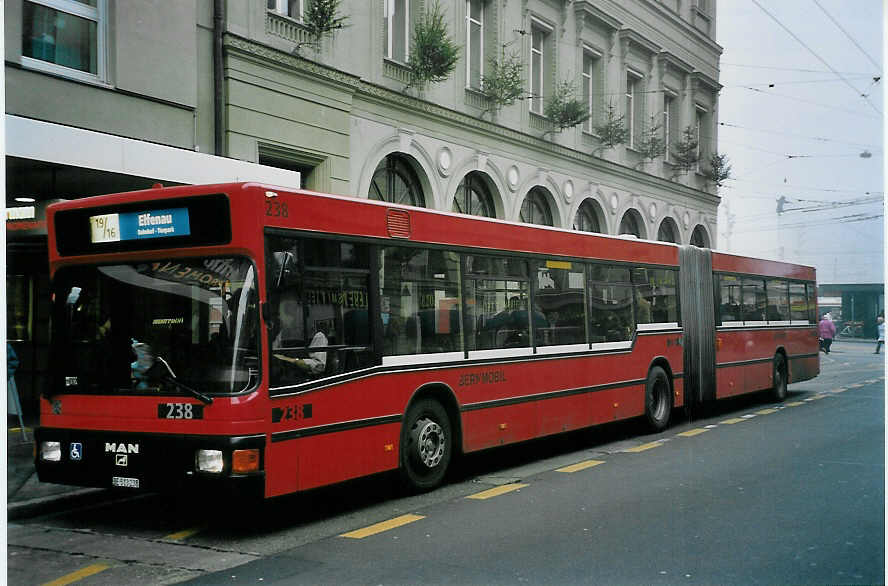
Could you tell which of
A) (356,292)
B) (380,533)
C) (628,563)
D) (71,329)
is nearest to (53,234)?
(71,329)

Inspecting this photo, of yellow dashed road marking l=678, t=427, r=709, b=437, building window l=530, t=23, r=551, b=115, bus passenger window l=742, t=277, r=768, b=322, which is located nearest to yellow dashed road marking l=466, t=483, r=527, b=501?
yellow dashed road marking l=678, t=427, r=709, b=437

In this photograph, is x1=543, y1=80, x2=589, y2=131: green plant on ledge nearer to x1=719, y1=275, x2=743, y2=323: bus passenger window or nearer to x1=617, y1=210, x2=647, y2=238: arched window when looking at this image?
x1=617, y1=210, x2=647, y2=238: arched window

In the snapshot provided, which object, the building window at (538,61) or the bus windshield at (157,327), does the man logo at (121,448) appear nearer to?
the bus windshield at (157,327)

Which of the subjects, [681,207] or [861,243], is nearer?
[861,243]

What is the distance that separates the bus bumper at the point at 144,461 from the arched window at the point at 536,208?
1506 centimetres

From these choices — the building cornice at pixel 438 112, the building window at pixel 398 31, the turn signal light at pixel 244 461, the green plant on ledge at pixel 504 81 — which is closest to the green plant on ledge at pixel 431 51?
the building window at pixel 398 31

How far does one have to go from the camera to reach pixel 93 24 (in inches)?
504

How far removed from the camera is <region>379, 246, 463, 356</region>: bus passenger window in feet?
28.8

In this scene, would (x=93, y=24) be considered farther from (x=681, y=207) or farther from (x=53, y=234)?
(x=681, y=207)

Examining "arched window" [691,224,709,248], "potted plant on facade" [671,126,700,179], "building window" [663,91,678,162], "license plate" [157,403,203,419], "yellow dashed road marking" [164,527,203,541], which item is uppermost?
"building window" [663,91,678,162]

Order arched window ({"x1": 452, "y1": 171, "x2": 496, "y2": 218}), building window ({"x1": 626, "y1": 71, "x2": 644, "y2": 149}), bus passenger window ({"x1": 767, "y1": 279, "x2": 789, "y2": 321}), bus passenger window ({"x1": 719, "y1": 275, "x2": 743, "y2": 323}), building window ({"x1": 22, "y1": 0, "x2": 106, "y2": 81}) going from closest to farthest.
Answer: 1. building window ({"x1": 22, "y1": 0, "x2": 106, "y2": 81})
2. bus passenger window ({"x1": 719, "y1": 275, "x2": 743, "y2": 323})
3. bus passenger window ({"x1": 767, "y1": 279, "x2": 789, "y2": 321})
4. building window ({"x1": 626, "y1": 71, "x2": 644, "y2": 149})
5. arched window ({"x1": 452, "y1": 171, "x2": 496, "y2": 218})

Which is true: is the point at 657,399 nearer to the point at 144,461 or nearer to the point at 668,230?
the point at 668,230

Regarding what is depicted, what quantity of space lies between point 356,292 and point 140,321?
179 cm

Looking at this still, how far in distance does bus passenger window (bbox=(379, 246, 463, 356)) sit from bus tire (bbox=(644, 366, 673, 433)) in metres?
4.85
